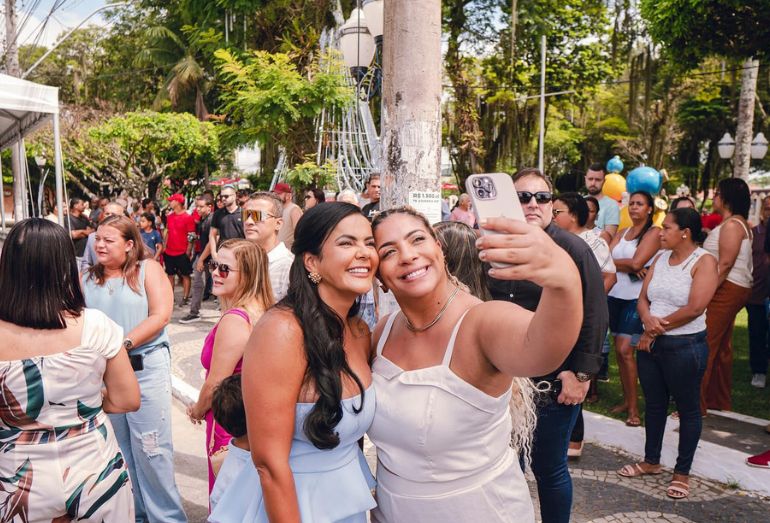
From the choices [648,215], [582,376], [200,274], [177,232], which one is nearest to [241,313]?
[582,376]

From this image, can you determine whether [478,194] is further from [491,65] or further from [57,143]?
→ [491,65]

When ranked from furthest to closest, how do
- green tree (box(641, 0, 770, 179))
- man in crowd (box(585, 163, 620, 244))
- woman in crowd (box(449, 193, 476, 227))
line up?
woman in crowd (box(449, 193, 476, 227)), man in crowd (box(585, 163, 620, 244)), green tree (box(641, 0, 770, 179))

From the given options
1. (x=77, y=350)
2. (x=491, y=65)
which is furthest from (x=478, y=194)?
(x=491, y=65)

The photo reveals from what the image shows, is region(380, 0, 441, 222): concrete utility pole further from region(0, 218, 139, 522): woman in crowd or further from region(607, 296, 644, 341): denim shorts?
region(607, 296, 644, 341): denim shorts

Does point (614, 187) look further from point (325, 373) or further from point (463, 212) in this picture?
point (325, 373)

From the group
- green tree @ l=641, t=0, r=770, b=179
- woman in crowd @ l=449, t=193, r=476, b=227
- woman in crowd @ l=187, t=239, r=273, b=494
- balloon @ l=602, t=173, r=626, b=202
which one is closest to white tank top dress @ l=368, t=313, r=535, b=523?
woman in crowd @ l=187, t=239, r=273, b=494

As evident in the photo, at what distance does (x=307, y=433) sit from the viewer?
1.97 m

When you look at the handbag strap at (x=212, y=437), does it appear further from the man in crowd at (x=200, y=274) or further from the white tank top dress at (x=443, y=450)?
the man in crowd at (x=200, y=274)

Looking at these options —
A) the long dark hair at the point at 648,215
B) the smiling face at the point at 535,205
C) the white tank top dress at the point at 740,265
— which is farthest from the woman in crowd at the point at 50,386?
the white tank top dress at the point at 740,265

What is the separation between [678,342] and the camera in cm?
416

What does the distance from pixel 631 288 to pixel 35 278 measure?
495cm

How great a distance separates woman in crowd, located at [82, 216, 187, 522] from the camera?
3580 millimetres

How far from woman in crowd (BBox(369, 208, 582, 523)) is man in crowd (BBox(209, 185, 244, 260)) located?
7.15m

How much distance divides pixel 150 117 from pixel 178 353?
671 inches
